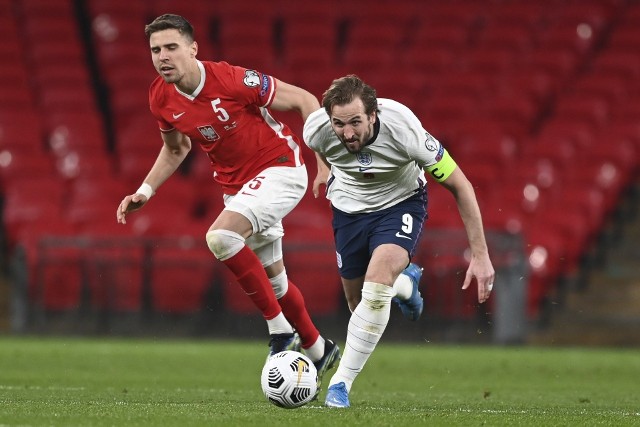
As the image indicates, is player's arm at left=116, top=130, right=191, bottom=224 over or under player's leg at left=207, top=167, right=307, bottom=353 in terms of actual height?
over

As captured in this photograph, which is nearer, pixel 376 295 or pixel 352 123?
pixel 352 123

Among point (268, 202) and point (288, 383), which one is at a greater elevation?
point (268, 202)

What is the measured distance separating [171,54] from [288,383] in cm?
220

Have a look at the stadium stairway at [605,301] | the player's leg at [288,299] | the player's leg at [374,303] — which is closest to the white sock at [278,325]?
the player's leg at [288,299]

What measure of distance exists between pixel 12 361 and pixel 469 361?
4.17 meters

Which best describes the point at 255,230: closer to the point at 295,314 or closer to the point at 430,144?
the point at 295,314

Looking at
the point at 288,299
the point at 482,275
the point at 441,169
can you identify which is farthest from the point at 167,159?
the point at 482,275

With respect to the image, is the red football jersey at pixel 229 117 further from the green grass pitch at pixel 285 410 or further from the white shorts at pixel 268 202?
the green grass pitch at pixel 285 410

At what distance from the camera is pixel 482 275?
6520 mm

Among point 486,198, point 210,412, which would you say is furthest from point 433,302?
point 210,412

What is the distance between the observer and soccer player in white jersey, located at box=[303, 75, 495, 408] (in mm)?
6562

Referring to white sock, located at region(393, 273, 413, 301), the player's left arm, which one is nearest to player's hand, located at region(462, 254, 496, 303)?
the player's left arm

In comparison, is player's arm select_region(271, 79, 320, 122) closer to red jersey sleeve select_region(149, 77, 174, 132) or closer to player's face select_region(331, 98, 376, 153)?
red jersey sleeve select_region(149, 77, 174, 132)

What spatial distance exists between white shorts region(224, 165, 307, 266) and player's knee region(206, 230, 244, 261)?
188 millimetres
